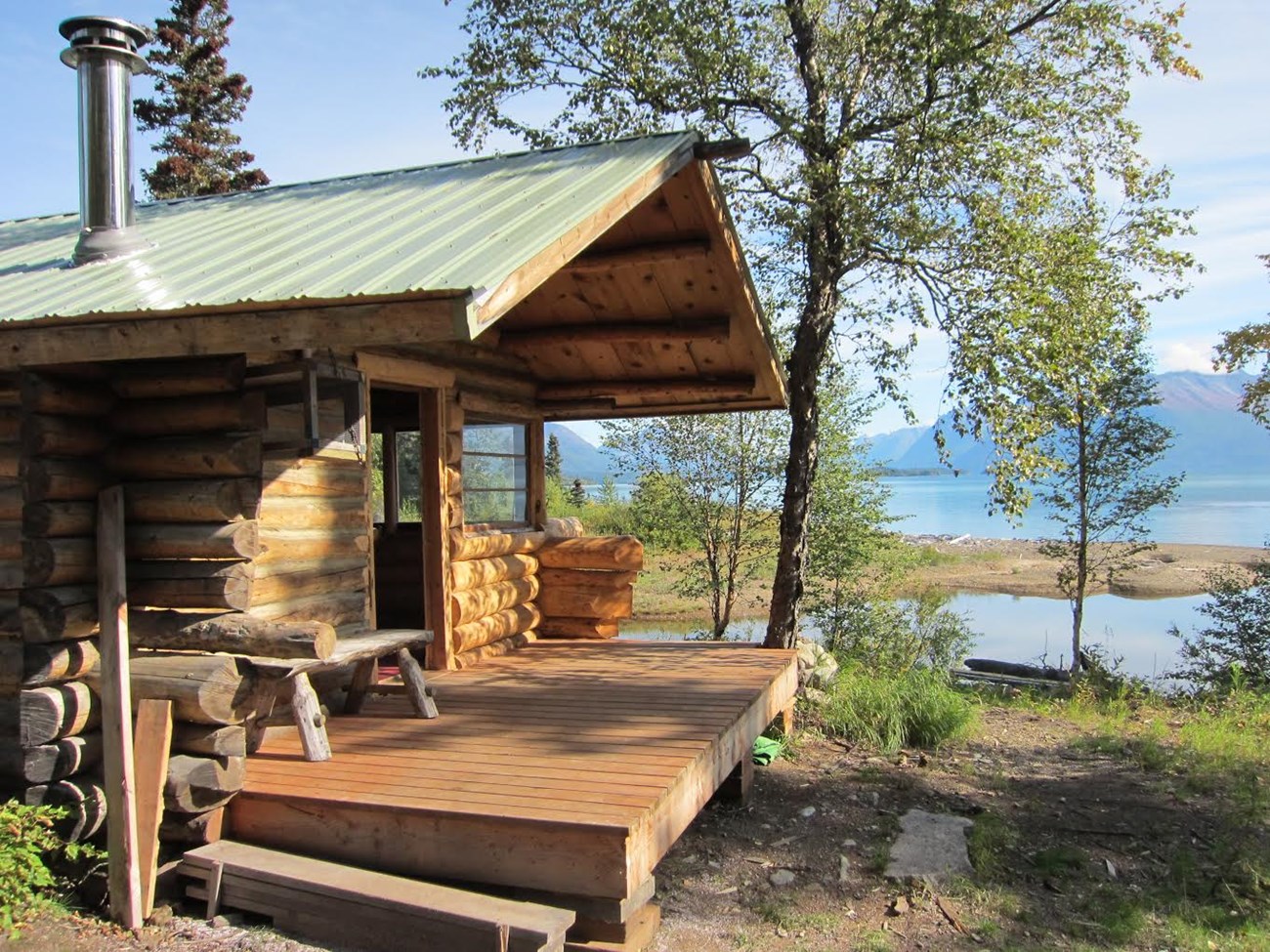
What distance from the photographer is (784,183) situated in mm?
8719

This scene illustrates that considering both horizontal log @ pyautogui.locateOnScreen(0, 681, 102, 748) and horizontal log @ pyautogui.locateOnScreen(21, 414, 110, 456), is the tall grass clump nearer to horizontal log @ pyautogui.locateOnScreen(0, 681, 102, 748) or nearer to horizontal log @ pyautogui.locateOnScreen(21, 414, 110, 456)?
horizontal log @ pyautogui.locateOnScreen(0, 681, 102, 748)

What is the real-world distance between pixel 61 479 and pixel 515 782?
2.39m

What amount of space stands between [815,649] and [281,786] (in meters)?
6.62

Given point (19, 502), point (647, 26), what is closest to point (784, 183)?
point (647, 26)

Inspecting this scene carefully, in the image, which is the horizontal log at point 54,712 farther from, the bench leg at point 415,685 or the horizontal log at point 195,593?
the bench leg at point 415,685

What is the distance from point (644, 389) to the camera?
27.6 ft

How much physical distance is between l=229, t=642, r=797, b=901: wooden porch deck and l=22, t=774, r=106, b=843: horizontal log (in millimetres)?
620

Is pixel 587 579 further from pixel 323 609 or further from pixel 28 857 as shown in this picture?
pixel 28 857

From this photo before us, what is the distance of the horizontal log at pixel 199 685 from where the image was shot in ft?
13.2

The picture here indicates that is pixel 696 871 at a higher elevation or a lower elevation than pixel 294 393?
lower

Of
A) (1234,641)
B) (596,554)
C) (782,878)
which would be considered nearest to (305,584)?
(782,878)

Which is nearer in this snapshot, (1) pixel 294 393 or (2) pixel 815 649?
(1) pixel 294 393

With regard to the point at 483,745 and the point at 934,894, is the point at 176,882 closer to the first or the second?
the point at 483,745

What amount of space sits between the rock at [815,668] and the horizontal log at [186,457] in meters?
5.98
